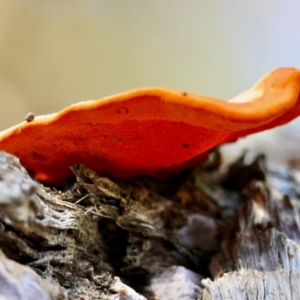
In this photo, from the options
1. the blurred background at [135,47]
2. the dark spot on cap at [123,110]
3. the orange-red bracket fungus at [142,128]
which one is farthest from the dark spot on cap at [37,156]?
the blurred background at [135,47]

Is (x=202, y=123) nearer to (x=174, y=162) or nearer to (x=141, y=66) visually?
(x=174, y=162)

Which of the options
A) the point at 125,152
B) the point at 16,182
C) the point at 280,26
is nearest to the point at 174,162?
the point at 125,152

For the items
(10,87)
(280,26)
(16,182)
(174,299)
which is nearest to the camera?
(16,182)

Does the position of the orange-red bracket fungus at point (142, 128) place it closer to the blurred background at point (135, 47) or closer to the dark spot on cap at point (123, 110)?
the dark spot on cap at point (123, 110)

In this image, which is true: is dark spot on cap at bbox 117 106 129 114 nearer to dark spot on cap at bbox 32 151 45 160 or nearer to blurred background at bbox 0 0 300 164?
dark spot on cap at bbox 32 151 45 160

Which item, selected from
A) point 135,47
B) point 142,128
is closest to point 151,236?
point 142,128
